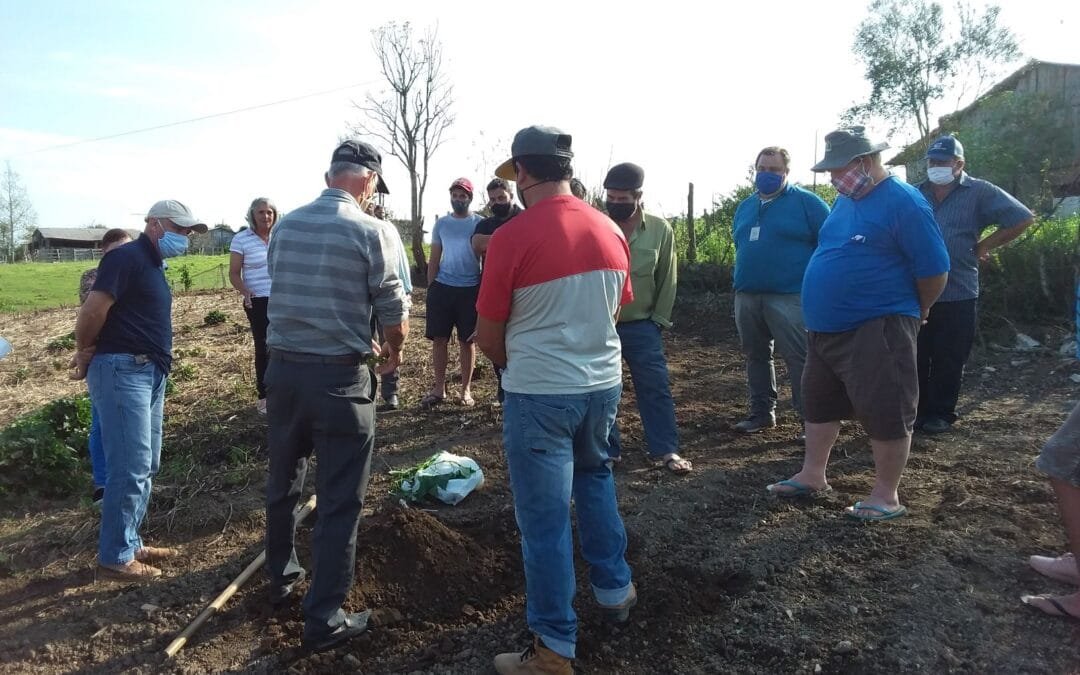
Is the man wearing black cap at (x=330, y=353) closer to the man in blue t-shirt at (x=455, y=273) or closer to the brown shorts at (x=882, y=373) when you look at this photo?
the brown shorts at (x=882, y=373)

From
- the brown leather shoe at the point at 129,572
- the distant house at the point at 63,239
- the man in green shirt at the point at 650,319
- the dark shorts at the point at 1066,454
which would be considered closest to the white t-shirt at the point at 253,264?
the brown leather shoe at the point at 129,572

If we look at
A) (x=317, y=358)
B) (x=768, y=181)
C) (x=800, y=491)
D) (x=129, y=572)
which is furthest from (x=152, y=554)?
(x=768, y=181)

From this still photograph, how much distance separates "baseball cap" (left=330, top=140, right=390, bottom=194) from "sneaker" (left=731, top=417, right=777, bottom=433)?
136 inches

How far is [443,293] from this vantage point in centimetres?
595

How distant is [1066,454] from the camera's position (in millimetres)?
2586

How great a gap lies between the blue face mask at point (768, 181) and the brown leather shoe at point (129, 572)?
429 cm

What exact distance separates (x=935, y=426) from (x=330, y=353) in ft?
14.4

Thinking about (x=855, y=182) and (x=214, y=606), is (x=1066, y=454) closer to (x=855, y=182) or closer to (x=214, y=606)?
(x=855, y=182)

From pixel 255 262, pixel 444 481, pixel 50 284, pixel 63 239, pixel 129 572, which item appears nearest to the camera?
pixel 129 572

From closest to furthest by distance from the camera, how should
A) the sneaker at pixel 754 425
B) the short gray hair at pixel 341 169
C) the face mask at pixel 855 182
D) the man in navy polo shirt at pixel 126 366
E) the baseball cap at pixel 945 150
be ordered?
the short gray hair at pixel 341 169, the man in navy polo shirt at pixel 126 366, the face mask at pixel 855 182, the baseball cap at pixel 945 150, the sneaker at pixel 754 425

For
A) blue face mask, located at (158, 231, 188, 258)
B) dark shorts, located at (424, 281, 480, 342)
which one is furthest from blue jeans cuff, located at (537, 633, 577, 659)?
dark shorts, located at (424, 281, 480, 342)

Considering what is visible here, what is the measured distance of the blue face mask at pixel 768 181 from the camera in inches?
187

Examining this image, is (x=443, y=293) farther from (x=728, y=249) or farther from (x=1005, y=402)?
(x=728, y=249)

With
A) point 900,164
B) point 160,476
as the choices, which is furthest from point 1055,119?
point 160,476
